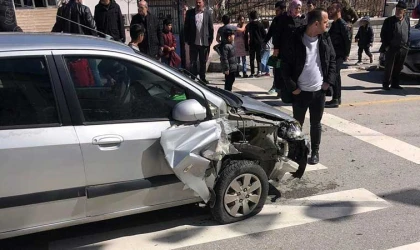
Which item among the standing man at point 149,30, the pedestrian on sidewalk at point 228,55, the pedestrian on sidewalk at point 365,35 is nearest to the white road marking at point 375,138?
the pedestrian on sidewalk at point 228,55

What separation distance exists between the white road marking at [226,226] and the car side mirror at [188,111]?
40.0 inches

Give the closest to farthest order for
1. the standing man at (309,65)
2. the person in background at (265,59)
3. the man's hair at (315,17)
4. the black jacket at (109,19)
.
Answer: the man's hair at (315,17) → the standing man at (309,65) → the black jacket at (109,19) → the person in background at (265,59)

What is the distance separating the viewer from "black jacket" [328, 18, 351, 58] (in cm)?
709

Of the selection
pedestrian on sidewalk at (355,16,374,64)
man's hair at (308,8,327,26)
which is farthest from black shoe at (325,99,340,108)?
pedestrian on sidewalk at (355,16,374,64)

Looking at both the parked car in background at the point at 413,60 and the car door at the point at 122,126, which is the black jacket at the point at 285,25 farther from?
the car door at the point at 122,126

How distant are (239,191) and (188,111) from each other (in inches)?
36.3

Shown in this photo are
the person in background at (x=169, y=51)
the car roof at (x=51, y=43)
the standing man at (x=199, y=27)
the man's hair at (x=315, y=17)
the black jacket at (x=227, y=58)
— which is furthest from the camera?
the standing man at (x=199, y=27)

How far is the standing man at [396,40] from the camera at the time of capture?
27.3ft

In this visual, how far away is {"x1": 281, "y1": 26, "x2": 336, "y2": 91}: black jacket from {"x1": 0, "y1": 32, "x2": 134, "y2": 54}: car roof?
6.70 ft

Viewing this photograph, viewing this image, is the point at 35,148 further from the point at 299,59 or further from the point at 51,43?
the point at 299,59

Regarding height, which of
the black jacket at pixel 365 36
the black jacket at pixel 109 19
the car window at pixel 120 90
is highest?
the black jacket at pixel 109 19

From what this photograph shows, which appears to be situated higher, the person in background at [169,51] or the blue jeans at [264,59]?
the person in background at [169,51]

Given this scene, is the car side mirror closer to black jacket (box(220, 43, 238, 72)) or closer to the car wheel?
the car wheel

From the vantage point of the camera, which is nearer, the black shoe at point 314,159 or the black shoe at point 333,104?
the black shoe at point 314,159
